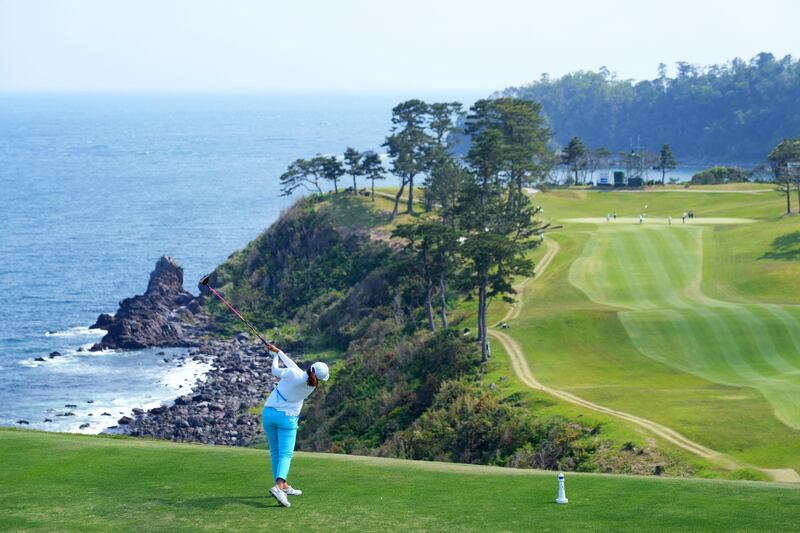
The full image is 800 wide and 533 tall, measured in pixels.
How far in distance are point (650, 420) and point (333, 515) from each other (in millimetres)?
24044

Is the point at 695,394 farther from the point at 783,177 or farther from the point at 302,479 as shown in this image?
the point at 783,177

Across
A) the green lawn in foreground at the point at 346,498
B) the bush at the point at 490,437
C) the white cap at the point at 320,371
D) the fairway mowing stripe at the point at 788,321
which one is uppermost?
the white cap at the point at 320,371

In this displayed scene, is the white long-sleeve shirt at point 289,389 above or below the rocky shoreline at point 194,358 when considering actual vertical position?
above

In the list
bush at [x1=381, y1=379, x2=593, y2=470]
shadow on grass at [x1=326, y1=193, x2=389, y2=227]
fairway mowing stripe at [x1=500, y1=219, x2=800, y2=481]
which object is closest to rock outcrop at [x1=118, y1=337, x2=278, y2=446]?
fairway mowing stripe at [x1=500, y1=219, x2=800, y2=481]

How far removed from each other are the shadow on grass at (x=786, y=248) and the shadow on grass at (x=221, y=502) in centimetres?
5901

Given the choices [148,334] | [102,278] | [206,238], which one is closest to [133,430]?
[148,334]

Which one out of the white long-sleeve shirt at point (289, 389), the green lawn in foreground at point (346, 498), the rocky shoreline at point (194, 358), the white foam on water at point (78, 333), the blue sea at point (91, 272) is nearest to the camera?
the green lawn in foreground at point (346, 498)

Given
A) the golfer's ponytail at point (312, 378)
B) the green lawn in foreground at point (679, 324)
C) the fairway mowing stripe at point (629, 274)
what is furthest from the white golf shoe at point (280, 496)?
the fairway mowing stripe at point (629, 274)

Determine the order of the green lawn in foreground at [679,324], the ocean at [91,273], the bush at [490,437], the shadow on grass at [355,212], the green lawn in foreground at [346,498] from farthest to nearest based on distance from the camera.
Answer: the shadow on grass at [355,212] < the ocean at [91,273] < the green lawn in foreground at [679,324] < the bush at [490,437] < the green lawn in foreground at [346,498]

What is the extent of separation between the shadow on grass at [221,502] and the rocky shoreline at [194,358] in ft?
132

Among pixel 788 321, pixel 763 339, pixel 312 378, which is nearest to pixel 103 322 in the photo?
pixel 763 339

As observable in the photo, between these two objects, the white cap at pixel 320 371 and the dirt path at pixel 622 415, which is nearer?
the white cap at pixel 320 371

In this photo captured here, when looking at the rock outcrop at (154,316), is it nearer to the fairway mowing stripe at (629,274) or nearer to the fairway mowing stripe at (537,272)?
the fairway mowing stripe at (537,272)

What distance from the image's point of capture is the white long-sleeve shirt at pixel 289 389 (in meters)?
16.9
